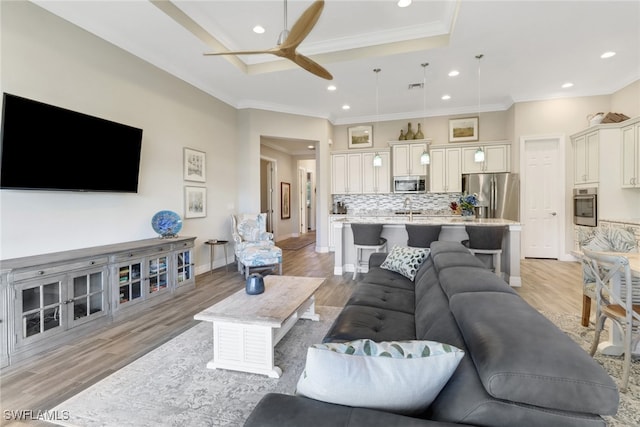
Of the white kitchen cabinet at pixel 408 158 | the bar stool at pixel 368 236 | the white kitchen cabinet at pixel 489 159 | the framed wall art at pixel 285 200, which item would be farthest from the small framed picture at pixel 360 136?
the bar stool at pixel 368 236

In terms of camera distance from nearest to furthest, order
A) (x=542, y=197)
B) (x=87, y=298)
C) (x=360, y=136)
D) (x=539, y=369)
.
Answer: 1. (x=539, y=369)
2. (x=87, y=298)
3. (x=542, y=197)
4. (x=360, y=136)

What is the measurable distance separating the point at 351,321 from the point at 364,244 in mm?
2608

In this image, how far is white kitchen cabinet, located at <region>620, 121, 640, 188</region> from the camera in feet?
14.7

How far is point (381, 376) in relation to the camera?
34.6 inches

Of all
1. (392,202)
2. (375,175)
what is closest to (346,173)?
(375,175)

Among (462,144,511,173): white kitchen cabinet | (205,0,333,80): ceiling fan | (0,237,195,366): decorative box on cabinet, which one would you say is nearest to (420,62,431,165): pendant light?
(462,144,511,173): white kitchen cabinet

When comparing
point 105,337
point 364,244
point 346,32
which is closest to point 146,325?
point 105,337

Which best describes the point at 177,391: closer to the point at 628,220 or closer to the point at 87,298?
the point at 87,298

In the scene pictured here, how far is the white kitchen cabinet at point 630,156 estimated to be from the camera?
4488mm

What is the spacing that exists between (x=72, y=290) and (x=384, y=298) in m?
2.74

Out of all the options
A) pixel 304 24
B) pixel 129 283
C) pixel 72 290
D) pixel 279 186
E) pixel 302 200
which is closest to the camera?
pixel 304 24

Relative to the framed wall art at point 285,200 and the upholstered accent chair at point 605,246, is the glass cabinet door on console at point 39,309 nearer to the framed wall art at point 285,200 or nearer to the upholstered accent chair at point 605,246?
the upholstered accent chair at point 605,246

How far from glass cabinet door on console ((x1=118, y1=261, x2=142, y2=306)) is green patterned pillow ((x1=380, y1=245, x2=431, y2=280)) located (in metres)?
2.74

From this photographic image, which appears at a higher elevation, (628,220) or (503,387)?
(628,220)
